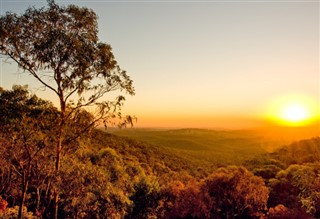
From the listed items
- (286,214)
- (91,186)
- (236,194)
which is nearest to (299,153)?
(236,194)

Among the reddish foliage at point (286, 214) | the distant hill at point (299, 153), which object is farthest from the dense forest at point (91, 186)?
the distant hill at point (299, 153)

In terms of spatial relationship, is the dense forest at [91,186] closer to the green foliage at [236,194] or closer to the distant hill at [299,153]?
the green foliage at [236,194]

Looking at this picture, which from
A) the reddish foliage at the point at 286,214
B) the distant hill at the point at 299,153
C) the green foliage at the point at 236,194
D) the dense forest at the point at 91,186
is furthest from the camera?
the distant hill at the point at 299,153

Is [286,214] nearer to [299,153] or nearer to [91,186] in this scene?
[91,186]

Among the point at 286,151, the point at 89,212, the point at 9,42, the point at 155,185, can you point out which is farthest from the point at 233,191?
the point at 286,151

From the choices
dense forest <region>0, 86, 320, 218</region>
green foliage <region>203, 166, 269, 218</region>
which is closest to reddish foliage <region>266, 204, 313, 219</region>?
dense forest <region>0, 86, 320, 218</region>

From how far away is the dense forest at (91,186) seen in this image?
564 inches

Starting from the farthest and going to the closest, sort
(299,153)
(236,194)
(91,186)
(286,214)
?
(299,153) < (236,194) < (286,214) < (91,186)

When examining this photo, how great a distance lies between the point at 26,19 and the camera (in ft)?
43.6

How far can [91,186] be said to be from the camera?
1429cm

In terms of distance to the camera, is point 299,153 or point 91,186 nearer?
point 91,186

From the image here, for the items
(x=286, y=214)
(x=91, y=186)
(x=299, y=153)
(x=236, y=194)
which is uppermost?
(x=91, y=186)

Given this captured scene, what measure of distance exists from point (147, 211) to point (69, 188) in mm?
15356

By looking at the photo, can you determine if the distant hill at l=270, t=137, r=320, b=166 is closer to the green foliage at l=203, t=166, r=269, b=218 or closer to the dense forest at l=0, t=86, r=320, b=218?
the dense forest at l=0, t=86, r=320, b=218
